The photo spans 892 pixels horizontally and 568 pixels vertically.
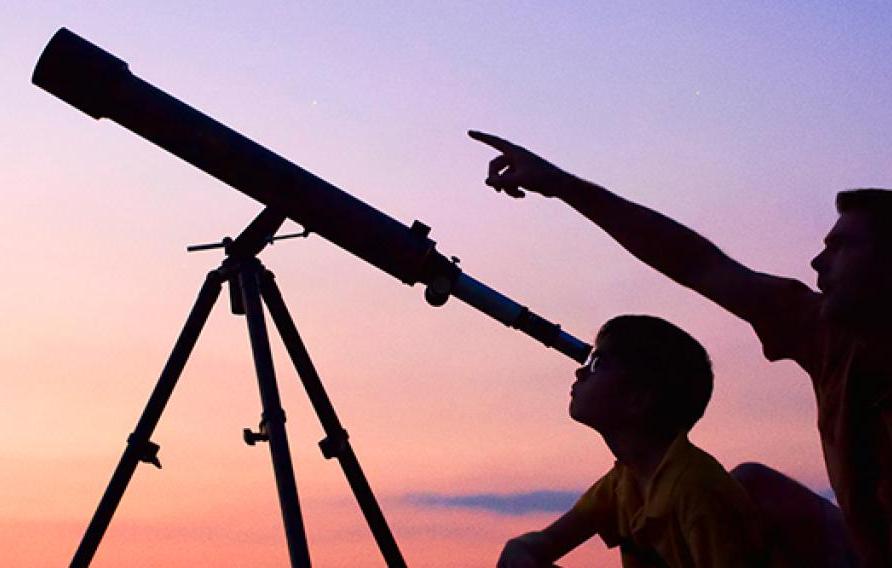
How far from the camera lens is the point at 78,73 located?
6645mm

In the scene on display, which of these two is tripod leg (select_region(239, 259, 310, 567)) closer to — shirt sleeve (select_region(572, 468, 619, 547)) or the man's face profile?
shirt sleeve (select_region(572, 468, 619, 547))

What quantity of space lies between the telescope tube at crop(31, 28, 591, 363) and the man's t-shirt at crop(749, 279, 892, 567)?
14.3 ft

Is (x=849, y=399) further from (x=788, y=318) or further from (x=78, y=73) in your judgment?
(x=78, y=73)

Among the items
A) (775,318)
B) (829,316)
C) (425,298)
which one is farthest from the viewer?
(425,298)

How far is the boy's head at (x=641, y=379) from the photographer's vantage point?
4.11m

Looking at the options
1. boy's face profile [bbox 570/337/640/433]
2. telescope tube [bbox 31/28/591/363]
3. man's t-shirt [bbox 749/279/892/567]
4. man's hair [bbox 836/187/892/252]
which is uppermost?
telescope tube [bbox 31/28/591/363]

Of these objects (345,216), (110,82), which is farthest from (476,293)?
(110,82)

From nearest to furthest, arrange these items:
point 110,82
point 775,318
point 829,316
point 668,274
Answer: point 829,316
point 775,318
point 668,274
point 110,82

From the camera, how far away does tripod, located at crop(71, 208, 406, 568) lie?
6172 millimetres

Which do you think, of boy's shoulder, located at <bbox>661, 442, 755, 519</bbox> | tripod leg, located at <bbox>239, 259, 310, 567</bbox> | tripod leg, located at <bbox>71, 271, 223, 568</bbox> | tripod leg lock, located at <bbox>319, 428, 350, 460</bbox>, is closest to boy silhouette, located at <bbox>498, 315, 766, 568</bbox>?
boy's shoulder, located at <bbox>661, 442, 755, 519</bbox>

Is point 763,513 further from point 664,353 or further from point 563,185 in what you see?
point 563,185

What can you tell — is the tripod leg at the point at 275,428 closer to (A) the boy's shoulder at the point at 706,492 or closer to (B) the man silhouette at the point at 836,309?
(A) the boy's shoulder at the point at 706,492

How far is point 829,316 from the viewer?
260cm

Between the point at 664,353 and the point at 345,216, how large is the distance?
3.15 metres
